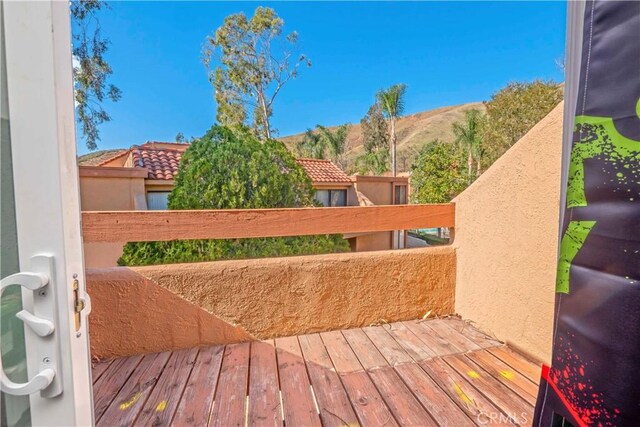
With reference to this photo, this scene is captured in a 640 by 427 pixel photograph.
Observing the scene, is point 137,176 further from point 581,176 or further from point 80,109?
point 581,176

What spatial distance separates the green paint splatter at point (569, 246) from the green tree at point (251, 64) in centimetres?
1216

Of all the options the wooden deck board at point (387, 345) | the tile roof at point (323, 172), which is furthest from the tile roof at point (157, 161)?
the wooden deck board at point (387, 345)

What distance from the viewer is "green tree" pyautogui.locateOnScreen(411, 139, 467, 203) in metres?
13.1

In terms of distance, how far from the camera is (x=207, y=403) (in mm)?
1389

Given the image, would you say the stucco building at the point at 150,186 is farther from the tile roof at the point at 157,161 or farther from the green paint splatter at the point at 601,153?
the green paint splatter at the point at 601,153

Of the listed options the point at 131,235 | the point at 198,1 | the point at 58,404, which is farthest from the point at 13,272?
the point at 198,1

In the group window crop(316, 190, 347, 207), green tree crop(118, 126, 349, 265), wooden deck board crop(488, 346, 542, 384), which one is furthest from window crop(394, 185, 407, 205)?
wooden deck board crop(488, 346, 542, 384)

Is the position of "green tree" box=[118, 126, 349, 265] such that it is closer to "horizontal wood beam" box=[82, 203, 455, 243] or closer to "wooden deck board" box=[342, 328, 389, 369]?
"horizontal wood beam" box=[82, 203, 455, 243]

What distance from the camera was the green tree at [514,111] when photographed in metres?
10.5

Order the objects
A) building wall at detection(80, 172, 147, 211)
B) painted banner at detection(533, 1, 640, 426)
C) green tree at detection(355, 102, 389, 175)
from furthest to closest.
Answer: green tree at detection(355, 102, 389, 175), building wall at detection(80, 172, 147, 211), painted banner at detection(533, 1, 640, 426)

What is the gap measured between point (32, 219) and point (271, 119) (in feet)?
42.5

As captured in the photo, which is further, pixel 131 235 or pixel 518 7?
pixel 518 7

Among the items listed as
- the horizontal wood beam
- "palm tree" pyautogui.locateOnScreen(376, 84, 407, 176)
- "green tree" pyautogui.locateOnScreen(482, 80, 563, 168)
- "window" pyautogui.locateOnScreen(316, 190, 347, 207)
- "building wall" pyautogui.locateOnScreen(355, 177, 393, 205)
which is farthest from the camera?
"palm tree" pyautogui.locateOnScreen(376, 84, 407, 176)

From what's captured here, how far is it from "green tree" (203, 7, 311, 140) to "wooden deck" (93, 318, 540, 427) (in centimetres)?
1117
